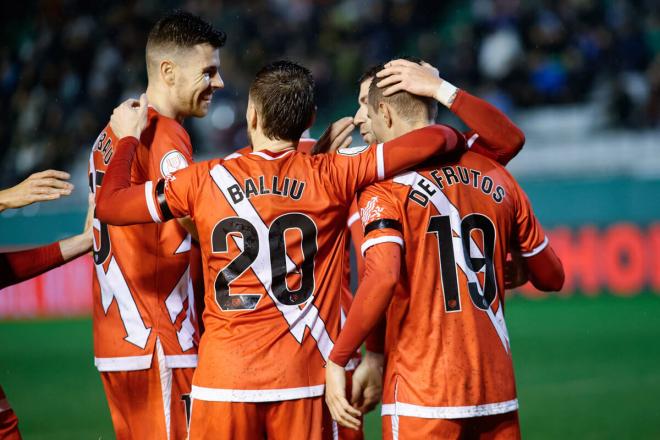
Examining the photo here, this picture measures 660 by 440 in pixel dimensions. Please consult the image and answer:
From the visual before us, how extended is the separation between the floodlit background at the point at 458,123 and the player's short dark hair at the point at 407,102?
142 inches

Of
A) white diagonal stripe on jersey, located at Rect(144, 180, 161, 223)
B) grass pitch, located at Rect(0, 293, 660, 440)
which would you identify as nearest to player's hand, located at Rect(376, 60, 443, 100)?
white diagonal stripe on jersey, located at Rect(144, 180, 161, 223)

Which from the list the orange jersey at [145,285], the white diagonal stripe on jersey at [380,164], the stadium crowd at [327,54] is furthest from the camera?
the stadium crowd at [327,54]

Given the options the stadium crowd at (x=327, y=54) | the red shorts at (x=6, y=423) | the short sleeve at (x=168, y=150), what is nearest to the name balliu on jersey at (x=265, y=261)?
the short sleeve at (x=168, y=150)

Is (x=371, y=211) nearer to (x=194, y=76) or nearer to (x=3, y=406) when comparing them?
(x=194, y=76)

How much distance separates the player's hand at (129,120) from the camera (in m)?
3.52

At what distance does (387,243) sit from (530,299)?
31.3 feet

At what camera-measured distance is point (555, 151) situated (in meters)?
13.0

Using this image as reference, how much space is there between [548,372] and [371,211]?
599cm

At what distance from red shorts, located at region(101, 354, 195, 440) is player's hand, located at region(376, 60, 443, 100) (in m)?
1.52

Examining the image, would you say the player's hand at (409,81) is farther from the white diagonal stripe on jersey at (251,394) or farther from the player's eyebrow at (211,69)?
the white diagonal stripe on jersey at (251,394)

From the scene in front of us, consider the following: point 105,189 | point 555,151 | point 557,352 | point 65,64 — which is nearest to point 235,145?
point 65,64

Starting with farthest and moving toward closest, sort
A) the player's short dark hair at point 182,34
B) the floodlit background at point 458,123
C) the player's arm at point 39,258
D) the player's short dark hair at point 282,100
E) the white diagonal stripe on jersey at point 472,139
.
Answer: the floodlit background at point 458,123
the player's arm at point 39,258
the player's short dark hair at point 182,34
the white diagonal stripe on jersey at point 472,139
the player's short dark hair at point 282,100

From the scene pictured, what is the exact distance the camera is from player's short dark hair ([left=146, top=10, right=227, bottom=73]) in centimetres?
388

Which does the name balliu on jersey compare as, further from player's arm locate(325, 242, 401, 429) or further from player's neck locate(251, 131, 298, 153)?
player's arm locate(325, 242, 401, 429)
